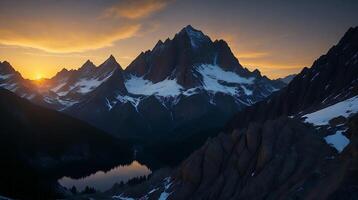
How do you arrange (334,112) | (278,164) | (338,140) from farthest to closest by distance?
(334,112), (278,164), (338,140)

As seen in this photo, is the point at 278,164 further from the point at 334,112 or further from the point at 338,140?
the point at 334,112

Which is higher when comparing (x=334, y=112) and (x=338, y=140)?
(x=334, y=112)

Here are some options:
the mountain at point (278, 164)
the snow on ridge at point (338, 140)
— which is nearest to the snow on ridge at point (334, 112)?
the mountain at point (278, 164)

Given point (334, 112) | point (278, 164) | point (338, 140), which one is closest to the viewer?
point (338, 140)

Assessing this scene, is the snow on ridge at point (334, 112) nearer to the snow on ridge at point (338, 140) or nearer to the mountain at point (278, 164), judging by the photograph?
the mountain at point (278, 164)

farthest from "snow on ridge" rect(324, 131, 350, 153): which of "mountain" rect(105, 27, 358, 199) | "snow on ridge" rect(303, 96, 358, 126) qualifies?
"snow on ridge" rect(303, 96, 358, 126)

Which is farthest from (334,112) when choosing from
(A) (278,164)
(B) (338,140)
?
(A) (278,164)
